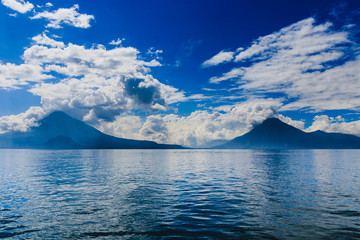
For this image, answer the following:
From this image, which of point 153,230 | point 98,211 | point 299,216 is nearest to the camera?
point 153,230

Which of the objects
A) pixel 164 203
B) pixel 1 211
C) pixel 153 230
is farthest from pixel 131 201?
pixel 1 211

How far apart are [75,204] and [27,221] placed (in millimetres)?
6579

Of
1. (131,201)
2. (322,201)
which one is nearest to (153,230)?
(131,201)

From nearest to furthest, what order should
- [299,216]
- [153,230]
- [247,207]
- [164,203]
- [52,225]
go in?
[153,230]
[52,225]
[299,216]
[247,207]
[164,203]

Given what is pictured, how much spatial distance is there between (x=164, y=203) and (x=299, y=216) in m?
15.3

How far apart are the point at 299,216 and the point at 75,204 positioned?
25834 mm

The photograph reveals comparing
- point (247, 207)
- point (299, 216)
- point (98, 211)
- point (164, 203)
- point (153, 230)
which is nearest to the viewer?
point (153, 230)

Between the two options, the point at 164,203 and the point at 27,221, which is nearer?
the point at 27,221

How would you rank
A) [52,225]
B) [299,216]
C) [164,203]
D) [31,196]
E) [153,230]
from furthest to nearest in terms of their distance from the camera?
[31,196] → [164,203] → [299,216] → [52,225] → [153,230]

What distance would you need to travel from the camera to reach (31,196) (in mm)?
32906

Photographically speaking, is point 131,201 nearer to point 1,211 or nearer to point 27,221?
point 27,221

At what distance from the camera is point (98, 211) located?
24.7 m

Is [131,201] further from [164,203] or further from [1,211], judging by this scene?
[1,211]

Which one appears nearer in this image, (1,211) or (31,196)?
(1,211)
